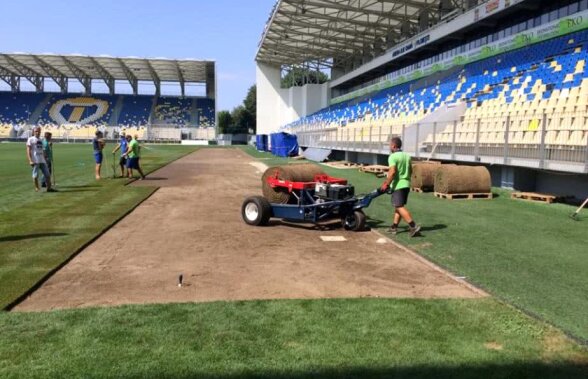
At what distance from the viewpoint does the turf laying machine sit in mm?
9656

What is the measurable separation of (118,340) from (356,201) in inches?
244

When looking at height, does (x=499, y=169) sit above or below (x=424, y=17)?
below

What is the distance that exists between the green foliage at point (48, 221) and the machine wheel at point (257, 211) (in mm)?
2736

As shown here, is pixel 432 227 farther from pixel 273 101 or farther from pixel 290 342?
pixel 273 101

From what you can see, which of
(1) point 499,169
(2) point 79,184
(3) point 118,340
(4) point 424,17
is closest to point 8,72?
(4) point 424,17

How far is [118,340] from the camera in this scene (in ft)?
14.1

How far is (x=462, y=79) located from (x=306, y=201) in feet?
70.3

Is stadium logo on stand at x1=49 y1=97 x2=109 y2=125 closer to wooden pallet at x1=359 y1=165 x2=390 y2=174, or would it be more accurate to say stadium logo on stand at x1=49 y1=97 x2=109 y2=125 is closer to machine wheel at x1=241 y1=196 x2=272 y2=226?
wooden pallet at x1=359 y1=165 x2=390 y2=174

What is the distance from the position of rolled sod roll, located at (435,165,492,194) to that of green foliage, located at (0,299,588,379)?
9429 mm

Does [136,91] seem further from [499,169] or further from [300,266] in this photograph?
[300,266]

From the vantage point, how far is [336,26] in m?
50.3

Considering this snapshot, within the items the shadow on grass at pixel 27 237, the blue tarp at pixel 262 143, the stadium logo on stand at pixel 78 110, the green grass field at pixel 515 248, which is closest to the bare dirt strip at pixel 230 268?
the green grass field at pixel 515 248

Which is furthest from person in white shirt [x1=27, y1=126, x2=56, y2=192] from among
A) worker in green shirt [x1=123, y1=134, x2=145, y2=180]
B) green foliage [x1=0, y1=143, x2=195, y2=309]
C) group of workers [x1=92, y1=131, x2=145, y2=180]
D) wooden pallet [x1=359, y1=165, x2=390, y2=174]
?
wooden pallet [x1=359, y1=165, x2=390, y2=174]

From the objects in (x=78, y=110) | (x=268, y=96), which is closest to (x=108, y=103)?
(x=78, y=110)
